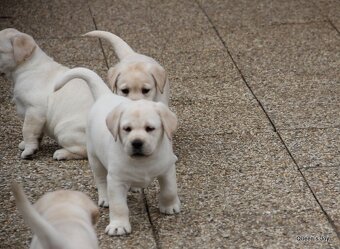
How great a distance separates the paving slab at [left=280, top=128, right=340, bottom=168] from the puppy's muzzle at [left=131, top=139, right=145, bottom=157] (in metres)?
1.69

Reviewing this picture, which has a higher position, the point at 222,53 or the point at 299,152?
the point at 299,152

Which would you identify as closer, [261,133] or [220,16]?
[261,133]

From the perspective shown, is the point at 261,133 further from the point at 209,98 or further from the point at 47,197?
the point at 47,197

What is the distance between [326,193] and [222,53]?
317cm

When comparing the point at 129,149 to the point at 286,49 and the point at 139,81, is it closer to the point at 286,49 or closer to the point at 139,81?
the point at 139,81

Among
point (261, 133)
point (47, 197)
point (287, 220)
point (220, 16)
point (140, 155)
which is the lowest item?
point (220, 16)

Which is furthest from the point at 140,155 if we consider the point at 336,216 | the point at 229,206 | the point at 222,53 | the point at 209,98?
the point at 222,53

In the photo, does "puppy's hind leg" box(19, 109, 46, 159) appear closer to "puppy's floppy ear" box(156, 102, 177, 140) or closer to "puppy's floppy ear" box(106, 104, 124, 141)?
"puppy's floppy ear" box(106, 104, 124, 141)

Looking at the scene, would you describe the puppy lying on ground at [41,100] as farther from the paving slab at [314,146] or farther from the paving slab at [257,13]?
the paving slab at [257,13]

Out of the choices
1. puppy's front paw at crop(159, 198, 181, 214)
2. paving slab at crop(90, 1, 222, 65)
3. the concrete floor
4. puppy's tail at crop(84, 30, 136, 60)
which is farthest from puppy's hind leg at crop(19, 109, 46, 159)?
paving slab at crop(90, 1, 222, 65)

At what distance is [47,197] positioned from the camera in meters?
4.56

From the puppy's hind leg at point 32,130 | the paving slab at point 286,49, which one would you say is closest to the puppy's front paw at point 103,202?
the puppy's hind leg at point 32,130

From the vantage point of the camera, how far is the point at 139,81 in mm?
6348

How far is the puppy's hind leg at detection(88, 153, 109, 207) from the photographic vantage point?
5938mm
